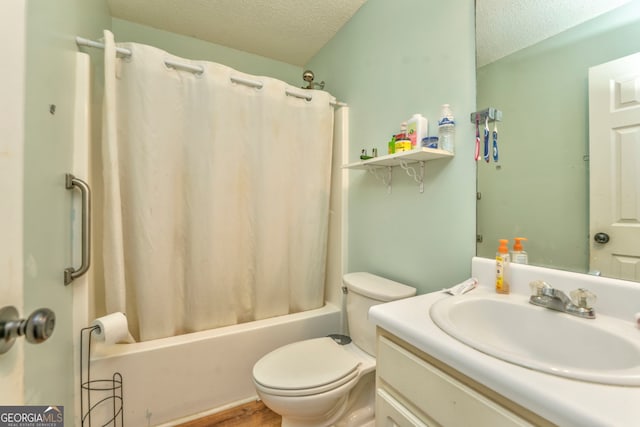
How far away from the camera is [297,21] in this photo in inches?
69.7

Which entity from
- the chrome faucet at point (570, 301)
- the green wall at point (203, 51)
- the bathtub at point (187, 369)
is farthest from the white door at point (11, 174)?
the green wall at point (203, 51)

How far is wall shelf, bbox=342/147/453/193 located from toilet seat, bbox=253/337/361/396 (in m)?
0.86

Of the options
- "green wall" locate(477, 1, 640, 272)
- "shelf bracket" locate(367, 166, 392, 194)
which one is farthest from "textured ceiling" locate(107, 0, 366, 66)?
"green wall" locate(477, 1, 640, 272)

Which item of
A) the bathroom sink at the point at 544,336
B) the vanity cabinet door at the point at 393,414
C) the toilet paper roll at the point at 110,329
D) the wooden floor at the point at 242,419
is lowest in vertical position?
the wooden floor at the point at 242,419

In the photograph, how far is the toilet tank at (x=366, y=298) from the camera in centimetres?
122

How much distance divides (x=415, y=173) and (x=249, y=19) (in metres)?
1.50

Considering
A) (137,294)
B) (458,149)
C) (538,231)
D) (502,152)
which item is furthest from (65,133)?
(538,231)

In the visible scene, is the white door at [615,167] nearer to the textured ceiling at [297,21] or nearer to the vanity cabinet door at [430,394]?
the textured ceiling at [297,21]

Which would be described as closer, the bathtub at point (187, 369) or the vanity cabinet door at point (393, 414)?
the vanity cabinet door at point (393, 414)

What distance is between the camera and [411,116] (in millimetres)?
1316

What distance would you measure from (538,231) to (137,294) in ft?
5.82

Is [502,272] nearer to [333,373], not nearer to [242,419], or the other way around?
[333,373]

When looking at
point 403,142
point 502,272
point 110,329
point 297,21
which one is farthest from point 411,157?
point 110,329

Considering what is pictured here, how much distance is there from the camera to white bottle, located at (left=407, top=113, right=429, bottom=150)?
1.19m
